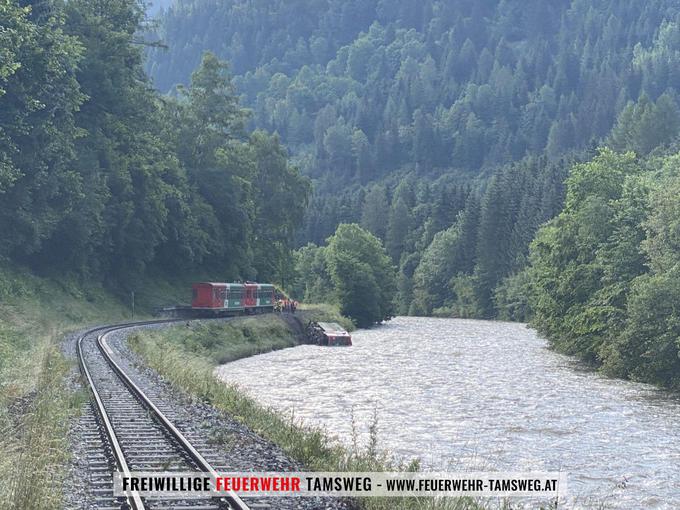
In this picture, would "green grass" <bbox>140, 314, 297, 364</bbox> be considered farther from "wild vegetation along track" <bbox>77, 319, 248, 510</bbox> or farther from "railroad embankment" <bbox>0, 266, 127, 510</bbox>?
"wild vegetation along track" <bbox>77, 319, 248, 510</bbox>

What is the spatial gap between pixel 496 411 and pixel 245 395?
10.8 meters

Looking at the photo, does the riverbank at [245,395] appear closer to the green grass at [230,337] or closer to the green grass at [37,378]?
the green grass at [230,337]

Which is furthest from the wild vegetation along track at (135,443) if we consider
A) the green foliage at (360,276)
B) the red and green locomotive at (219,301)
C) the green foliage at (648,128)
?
the green foliage at (648,128)

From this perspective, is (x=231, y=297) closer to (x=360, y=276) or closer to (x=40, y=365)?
(x=360, y=276)

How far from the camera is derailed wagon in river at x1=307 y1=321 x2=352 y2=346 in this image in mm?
78938

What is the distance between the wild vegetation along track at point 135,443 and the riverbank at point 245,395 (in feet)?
7.66

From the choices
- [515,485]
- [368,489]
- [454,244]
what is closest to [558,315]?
[515,485]

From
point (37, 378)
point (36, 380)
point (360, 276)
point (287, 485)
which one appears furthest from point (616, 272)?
point (360, 276)

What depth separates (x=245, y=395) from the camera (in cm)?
3266

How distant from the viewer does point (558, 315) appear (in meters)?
67.4

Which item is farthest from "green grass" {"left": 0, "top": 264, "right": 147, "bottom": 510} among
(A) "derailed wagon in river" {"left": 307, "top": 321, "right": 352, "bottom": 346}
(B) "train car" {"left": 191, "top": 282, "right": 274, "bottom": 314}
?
(A) "derailed wagon in river" {"left": 307, "top": 321, "right": 352, "bottom": 346}

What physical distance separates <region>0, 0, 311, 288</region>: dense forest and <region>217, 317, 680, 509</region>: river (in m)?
18.3

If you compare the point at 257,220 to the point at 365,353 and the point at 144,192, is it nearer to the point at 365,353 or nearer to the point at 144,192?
the point at 144,192

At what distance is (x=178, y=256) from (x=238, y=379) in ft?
132
